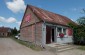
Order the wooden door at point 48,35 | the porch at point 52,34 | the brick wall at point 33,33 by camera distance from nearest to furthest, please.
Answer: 1. the porch at point 52,34
2. the brick wall at point 33,33
3. the wooden door at point 48,35

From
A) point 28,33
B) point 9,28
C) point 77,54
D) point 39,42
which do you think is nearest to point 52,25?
point 39,42

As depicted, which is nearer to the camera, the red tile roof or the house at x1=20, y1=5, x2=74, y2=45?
the house at x1=20, y1=5, x2=74, y2=45

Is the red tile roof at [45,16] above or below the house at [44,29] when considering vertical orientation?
above

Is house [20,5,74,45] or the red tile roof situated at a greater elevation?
the red tile roof

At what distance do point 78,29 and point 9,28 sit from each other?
6470 centimetres

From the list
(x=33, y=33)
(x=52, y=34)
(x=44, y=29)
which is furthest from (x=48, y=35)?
(x=33, y=33)

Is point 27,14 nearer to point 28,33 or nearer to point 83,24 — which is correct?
point 28,33

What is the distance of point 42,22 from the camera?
15.8m

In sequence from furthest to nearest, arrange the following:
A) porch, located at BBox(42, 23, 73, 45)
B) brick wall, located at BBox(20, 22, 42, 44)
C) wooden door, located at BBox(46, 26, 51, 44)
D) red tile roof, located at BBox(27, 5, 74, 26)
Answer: wooden door, located at BBox(46, 26, 51, 44)
red tile roof, located at BBox(27, 5, 74, 26)
brick wall, located at BBox(20, 22, 42, 44)
porch, located at BBox(42, 23, 73, 45)

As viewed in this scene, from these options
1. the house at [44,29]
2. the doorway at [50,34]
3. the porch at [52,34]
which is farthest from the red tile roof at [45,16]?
the doorway at [50,34]

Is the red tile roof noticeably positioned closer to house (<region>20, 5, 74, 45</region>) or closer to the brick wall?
house (<region>20, 5, 74, 45</region>)

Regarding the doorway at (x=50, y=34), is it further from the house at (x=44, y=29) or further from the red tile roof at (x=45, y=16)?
the red tile roof at (x=45, y=16)

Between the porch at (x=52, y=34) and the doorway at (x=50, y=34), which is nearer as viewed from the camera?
the porch at (x=52, y=34)

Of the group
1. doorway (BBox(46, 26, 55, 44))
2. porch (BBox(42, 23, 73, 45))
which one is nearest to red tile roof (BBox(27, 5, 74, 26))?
porch (BBox(42, 23, 73, 45))
